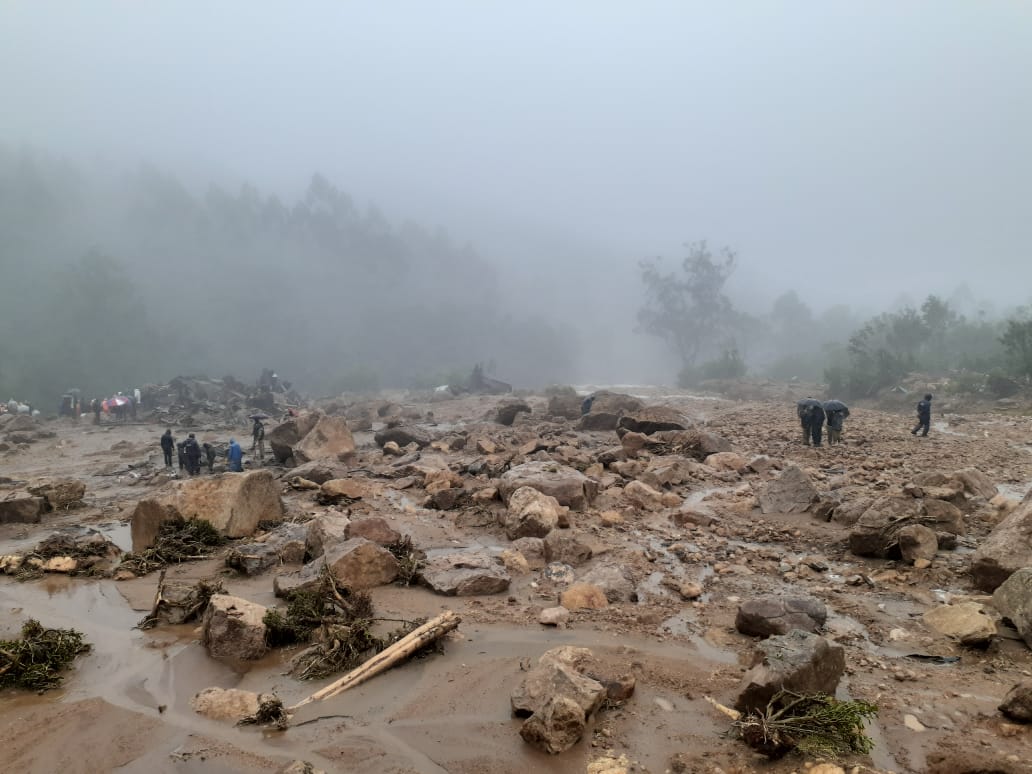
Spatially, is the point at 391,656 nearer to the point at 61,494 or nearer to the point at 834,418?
the point at 61,494

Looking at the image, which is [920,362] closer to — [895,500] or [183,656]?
[895,500]

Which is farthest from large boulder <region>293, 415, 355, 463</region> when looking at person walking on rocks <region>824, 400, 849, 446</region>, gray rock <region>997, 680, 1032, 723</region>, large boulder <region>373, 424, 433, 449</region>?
gray rock <region>997, 680, 1032, 723</region>

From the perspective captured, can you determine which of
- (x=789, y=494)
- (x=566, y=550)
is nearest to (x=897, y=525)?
(x=789, y=494)

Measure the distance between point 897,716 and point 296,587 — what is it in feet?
17.1

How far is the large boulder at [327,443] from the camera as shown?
14.8 metres

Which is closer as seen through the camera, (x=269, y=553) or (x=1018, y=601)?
(x=1018, y=601)

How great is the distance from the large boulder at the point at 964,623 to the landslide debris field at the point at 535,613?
18 mm

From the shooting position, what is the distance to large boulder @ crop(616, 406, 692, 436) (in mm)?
15617

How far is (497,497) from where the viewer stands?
9711 millimetres

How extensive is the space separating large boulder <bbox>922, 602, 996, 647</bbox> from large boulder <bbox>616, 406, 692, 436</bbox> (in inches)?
409

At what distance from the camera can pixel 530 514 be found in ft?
26.3

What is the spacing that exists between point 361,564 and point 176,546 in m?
3.37

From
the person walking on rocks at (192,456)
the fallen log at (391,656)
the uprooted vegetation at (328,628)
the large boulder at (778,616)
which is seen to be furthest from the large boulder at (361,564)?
the person walking on rocks at (192,456)

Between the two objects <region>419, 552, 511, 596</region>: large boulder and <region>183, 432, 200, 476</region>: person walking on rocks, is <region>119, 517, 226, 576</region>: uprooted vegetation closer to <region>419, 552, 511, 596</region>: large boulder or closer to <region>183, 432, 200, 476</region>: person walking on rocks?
<region>419, 552, 511, 596</region>: large boulder
